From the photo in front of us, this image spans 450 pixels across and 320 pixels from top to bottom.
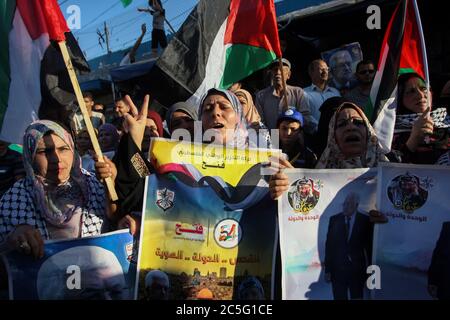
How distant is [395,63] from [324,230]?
4.84 feet

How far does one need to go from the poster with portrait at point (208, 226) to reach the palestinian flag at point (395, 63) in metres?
1.06

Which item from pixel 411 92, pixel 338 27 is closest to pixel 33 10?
pixel 411 92

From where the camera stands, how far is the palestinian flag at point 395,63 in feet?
10.4

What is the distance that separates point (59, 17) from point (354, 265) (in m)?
2.24

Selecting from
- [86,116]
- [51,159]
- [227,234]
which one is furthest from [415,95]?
[51,159]

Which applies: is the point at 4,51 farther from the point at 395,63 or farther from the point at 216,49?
the point at 395,63

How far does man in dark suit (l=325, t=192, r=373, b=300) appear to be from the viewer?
7.93ft

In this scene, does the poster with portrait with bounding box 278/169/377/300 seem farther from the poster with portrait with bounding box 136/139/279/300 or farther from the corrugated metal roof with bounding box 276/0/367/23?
the corrugated metal roof with bounding box 276/0/367/23

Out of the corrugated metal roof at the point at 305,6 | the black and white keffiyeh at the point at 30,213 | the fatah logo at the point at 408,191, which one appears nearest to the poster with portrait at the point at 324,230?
the fatah logo at the point at 408,191

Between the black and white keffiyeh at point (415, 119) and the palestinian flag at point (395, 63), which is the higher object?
the palestinian flag at point (395, 63)

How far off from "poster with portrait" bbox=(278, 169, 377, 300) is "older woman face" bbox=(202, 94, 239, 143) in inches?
20.8

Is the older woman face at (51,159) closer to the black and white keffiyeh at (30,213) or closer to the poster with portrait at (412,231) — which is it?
the black and white keffiyeh at (30,213)

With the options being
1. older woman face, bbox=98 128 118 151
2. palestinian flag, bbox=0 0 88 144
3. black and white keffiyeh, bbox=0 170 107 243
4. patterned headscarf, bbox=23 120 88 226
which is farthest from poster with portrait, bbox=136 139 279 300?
older woman face, bbox=98 128 118 151
